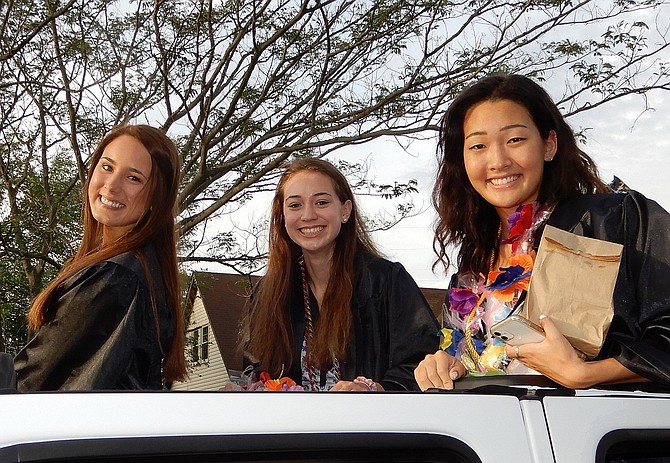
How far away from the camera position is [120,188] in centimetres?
290

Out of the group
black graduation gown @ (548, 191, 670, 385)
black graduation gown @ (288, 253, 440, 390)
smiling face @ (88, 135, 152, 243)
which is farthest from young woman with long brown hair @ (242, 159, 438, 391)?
black graduation gown @ (548, 191, 670, 385)

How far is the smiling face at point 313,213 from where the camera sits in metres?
3.47

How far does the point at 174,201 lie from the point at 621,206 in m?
1.64

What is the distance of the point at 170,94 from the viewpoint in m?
9.41

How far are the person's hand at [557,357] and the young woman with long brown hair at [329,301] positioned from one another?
1.24 metres

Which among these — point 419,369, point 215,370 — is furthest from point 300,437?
point 215,370

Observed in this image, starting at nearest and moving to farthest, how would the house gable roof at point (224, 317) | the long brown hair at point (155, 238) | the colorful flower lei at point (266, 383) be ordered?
the long brown hair at point (155, 238) → the colorful flower lei at point (266, 383) → the house gable roof at point (224, 317)

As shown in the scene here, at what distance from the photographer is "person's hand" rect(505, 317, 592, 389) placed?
1736 millimetres

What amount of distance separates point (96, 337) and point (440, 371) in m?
1.08

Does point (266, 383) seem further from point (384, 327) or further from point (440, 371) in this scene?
point (440, 371)

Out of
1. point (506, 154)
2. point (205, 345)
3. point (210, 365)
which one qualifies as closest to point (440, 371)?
point (506, 154)

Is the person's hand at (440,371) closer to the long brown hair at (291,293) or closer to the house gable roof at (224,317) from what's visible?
the long brown hair at (291,293)

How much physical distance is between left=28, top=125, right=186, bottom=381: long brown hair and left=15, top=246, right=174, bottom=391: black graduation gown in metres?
0.06

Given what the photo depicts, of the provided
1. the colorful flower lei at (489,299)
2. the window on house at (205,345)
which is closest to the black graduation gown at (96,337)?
the colorful flower lei at (489,299)
